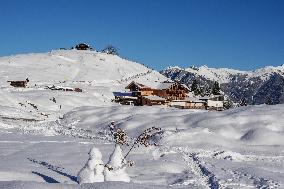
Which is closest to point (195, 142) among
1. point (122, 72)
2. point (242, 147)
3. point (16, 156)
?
point (242, 147)

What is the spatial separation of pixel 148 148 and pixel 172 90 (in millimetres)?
73221

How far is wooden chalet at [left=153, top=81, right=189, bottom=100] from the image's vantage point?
102 metres

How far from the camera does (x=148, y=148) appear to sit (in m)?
30.0

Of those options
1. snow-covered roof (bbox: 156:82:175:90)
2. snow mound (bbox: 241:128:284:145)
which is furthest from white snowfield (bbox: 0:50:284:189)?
snow-covered roof (bbox: 156:82:175:90)

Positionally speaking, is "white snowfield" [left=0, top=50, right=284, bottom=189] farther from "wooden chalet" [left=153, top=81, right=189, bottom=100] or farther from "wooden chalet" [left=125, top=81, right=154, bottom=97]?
"wooden chalet" [left=153, top=81, right=189, bottom=100]

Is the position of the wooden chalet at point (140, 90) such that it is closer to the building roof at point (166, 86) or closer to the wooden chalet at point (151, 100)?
the building roof at point (166, 86)

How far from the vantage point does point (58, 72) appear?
13900cm

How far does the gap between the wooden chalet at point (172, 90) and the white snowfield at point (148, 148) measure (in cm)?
1354

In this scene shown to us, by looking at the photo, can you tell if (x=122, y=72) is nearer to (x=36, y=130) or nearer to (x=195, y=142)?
(x=36, y=130)

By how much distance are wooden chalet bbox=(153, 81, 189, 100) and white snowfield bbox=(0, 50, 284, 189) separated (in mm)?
13538

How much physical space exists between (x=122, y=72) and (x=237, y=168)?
428ft

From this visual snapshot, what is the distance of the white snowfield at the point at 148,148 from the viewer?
18.2 m

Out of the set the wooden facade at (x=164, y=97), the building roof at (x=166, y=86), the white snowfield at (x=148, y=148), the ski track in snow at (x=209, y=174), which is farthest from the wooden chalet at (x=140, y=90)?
the ski track in snow at (x=209, y=174)

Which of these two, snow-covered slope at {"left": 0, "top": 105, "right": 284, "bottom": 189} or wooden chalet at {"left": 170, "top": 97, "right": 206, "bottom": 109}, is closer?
snow-covered slope at {"left": 0, "top": 105, "right": 284, "bottom": 189}
